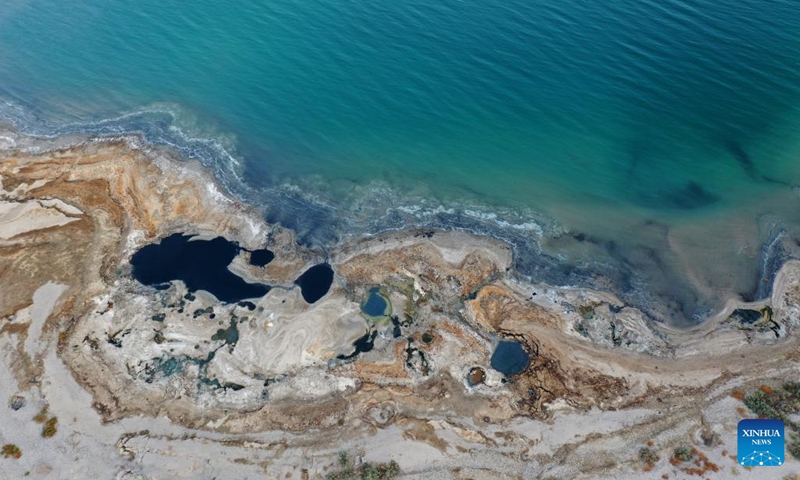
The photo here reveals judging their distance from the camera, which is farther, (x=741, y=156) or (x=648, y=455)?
(x=741, y=156)

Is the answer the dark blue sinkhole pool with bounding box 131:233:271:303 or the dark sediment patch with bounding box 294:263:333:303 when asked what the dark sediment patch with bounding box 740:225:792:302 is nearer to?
the dark sediment patch with bounding box 294:263:333:303

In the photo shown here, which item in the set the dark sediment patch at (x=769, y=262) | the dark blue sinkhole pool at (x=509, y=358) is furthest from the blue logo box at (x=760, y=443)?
the dark blue sinkhole pool at (x=509, y=358)

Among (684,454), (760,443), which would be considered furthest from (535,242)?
(760,443)

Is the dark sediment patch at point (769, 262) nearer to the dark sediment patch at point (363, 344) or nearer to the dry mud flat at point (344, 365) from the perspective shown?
the dry mud flat at point (344, 365)

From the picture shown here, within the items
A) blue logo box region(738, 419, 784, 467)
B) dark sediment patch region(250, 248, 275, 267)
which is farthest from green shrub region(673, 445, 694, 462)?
dark sediment patch region(250, 248, 275, 267)

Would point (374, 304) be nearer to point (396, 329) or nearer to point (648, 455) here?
point (396, 329)

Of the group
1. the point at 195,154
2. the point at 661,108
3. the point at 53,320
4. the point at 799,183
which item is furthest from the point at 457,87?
the point at 53,320

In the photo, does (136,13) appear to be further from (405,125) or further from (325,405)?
(325,405)
